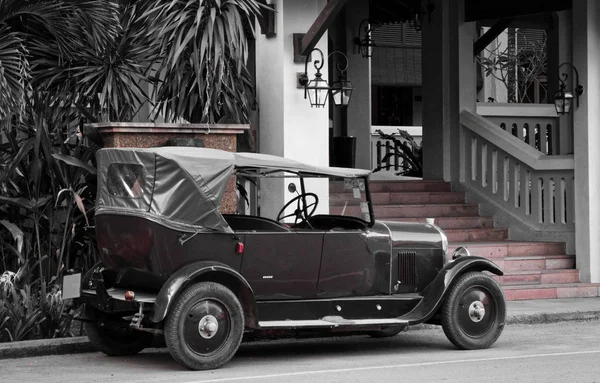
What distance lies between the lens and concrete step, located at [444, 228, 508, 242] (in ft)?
52.7

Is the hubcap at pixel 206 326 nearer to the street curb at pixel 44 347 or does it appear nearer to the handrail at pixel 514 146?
the street curb at pixel 44 347

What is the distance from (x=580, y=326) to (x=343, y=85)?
445 cm

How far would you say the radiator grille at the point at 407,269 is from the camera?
36.1 ft

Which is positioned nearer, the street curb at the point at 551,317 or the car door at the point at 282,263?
the car door at the point at 282,263

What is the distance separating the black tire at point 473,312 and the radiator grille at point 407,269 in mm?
444

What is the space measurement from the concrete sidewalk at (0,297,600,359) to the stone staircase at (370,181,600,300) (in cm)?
29

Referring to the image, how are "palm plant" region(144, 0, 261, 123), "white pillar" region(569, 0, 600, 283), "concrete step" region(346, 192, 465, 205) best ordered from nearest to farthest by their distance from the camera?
"palm plant" region(144, 0, 261, 123), "white pillar" region(569, 0, 600, 283), "concrete step" region(346, 192, 465, 205)

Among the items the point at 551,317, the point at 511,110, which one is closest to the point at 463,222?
the point at 511,110

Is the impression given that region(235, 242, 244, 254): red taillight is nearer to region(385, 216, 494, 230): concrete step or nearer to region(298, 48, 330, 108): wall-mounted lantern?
region(298, 48, 330, 108): wall-mounted lantern

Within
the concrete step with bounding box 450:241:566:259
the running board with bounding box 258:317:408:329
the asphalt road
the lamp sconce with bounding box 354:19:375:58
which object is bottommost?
the asphalt road

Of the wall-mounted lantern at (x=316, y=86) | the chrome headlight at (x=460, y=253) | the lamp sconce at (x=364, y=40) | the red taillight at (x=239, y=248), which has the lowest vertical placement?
the chrome headlight at (x=460, y=253)

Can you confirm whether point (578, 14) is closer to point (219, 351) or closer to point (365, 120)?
point (365, 120)

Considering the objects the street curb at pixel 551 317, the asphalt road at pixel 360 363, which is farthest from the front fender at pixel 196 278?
the street curb at pixel 551 317

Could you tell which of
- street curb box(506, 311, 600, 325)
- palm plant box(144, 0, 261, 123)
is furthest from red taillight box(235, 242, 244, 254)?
street curb box(506, 311, 600, 325)
